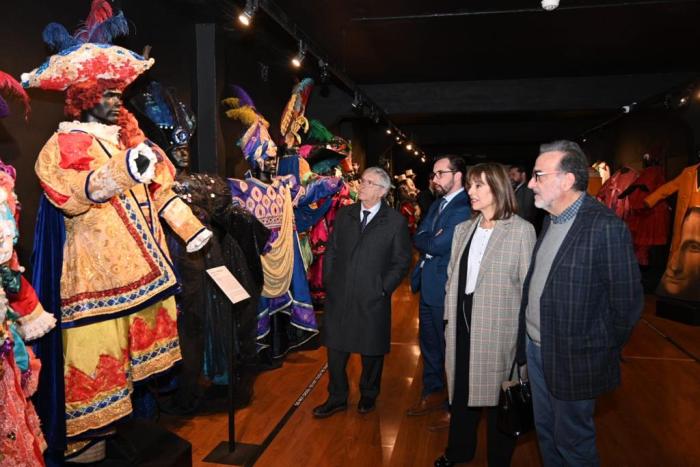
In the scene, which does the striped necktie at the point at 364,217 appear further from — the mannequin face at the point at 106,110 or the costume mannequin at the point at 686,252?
the costume mannequin at the point at 686,252

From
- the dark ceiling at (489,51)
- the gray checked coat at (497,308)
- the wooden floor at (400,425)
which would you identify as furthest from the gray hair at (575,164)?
the dark ceiling at (489,51)

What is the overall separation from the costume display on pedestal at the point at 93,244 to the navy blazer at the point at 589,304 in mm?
1611

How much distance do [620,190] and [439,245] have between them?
569 centimetres

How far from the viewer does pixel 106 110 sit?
2.33m

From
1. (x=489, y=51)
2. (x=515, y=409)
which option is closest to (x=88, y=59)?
(x=515, y=409)

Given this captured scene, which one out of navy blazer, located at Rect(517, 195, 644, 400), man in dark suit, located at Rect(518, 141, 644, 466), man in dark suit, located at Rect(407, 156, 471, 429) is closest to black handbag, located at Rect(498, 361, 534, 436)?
man in dark suit, located at Rect(518, 141, 644, 466)

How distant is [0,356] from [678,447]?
333 cm

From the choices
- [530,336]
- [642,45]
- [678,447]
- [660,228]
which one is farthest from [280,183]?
[660,228]

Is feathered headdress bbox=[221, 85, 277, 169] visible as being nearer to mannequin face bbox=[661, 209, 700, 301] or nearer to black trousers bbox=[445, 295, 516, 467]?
black trousers bbox=[445, 295, 516, 467]

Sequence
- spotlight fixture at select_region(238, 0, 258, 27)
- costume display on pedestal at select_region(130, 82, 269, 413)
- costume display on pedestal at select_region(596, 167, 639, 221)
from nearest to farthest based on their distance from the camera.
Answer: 1. costume display on pedestal at select_region(130, 82, 269, 413)
2. spotlight fixture at select_region(238, 0, 258, 27)
3. costume display on pedestal at select_region(596, 167, 639, 221)

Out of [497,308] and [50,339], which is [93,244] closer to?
[50,339]

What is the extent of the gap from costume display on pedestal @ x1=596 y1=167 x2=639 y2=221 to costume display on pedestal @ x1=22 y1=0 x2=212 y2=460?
682 centimetres

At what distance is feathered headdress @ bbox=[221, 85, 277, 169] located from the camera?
4.18 metres

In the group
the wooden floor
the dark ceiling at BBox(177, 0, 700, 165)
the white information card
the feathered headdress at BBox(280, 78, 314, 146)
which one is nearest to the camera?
the white information card
